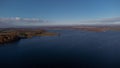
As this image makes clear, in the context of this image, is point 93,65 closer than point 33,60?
Yes

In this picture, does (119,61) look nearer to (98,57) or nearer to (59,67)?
(98,57)

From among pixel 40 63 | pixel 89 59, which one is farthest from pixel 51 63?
pixel 89 59

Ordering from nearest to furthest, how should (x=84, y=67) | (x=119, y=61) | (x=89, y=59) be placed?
(x=84, y=67), (x=119, y=61), (x=89, y=59)

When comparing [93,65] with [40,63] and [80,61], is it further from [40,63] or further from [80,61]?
[40,63]

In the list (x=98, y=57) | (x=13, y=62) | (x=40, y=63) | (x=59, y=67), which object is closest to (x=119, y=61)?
(x=98, y=57)

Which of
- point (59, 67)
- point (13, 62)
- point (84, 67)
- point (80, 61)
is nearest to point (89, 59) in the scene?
point (80, 61)

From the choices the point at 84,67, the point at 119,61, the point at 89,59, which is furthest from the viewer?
the point at 89,59

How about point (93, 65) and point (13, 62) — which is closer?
point (93, 65)
